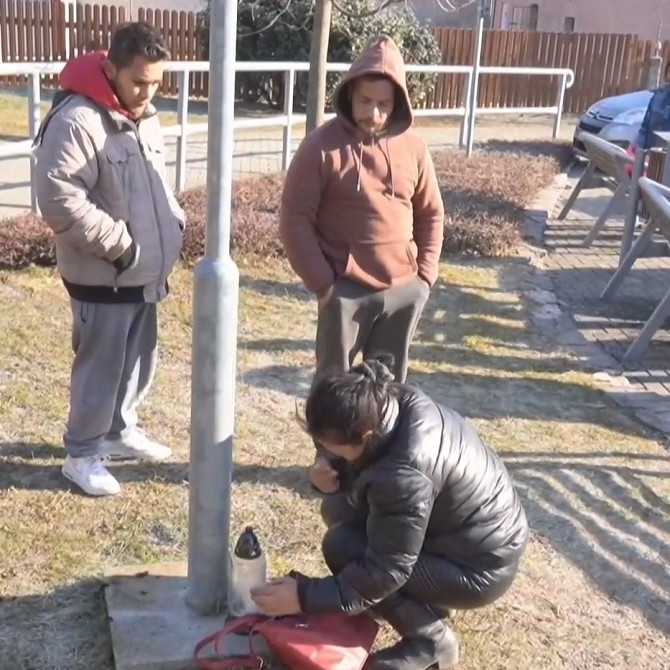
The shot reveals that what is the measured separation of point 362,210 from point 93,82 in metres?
1.00

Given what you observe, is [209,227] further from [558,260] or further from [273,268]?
[558,260]

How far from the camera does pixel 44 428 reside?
459cm

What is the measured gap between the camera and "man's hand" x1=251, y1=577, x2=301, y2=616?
2881 mm

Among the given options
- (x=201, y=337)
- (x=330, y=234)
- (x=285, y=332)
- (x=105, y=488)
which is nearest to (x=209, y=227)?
(x=201, y=337)

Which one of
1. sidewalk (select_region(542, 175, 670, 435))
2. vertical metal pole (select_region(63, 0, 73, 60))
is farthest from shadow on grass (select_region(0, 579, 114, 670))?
vertical metal pole (select_region(63, 0, 73, 60))

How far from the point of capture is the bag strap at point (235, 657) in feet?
9.82

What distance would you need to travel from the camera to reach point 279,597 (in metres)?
2.90

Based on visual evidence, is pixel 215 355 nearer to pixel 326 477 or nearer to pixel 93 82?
pixel 326 477

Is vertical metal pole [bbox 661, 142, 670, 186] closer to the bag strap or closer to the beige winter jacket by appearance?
the beige winter jacket

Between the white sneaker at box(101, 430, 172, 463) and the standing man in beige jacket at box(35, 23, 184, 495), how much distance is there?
0.07m

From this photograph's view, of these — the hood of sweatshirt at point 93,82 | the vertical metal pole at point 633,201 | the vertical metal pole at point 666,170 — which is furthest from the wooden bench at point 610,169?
the hood of sweatshirt at point 93,82

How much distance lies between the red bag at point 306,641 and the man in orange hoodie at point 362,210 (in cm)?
115

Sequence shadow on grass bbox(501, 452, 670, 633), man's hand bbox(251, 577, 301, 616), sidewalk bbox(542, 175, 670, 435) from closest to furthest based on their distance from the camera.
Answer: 1. man's hand bbox(251, 577, 301, 616)
2. shadow on grass bbox(501, 452, 670, 633)
3. sidewalk bbox(542, 175, 670, 435)

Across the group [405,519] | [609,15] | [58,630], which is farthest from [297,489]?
[609,15]
